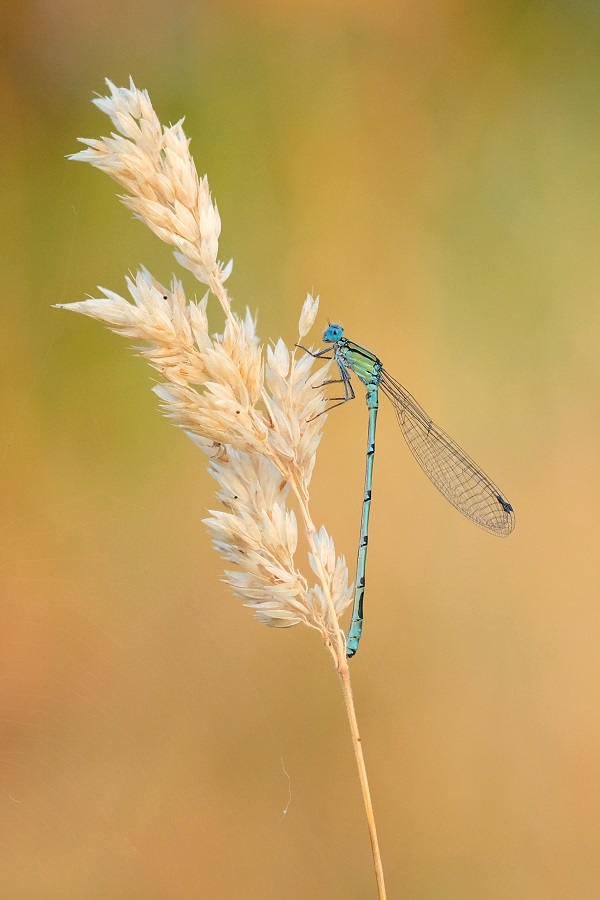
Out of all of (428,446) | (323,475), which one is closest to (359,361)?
(428,446)

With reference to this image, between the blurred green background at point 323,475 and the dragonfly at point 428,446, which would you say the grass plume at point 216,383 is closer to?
the dragonfly at point 428,446

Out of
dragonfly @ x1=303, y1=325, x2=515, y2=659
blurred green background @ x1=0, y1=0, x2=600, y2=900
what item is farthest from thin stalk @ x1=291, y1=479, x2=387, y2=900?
blurred green background @ x1=0, y1=0, x2=600, y2=900

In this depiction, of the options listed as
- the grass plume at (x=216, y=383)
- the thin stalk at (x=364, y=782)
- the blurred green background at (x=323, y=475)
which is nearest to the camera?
the thin stalk at (x=364, y=782)

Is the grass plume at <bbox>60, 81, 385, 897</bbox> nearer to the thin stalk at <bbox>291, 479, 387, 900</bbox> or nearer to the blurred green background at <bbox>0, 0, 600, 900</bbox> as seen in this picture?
the thin stalk at <bbox>291, 479, 387, 900</bbox>

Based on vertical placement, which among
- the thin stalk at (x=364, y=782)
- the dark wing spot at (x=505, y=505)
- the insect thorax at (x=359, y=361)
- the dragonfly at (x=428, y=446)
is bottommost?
the thin stalk at (x=364, y=782)

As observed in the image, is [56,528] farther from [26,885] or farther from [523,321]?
[523,321]

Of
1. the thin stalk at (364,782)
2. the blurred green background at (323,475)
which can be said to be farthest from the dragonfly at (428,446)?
the thin stalk at (364,782)

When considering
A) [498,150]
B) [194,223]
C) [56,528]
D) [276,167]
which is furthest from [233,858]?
[498,150]
